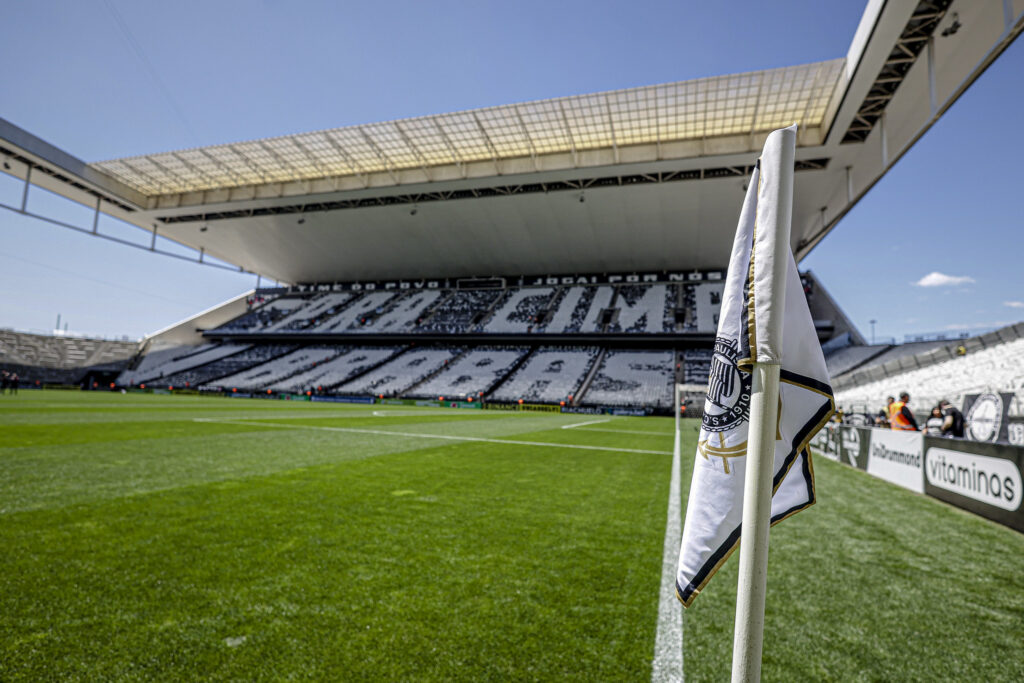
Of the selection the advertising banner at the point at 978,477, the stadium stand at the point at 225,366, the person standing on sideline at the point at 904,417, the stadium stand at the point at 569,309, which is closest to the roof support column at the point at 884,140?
the person standing on sideline at the point at 904,417

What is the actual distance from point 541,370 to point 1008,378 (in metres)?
25.5

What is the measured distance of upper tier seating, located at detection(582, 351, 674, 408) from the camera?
103 feet

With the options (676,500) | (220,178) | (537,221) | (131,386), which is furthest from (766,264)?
(131,386)

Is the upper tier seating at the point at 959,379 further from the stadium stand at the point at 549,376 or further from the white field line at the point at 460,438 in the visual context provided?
the stadium stand at the point at 549,376

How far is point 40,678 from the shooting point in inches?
75.7

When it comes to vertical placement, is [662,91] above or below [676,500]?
above

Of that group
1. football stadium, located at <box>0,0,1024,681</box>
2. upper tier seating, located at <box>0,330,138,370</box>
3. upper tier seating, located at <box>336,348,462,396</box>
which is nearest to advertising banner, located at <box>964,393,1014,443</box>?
Result: football stadium, located at <box>0,0,1024,681</box>

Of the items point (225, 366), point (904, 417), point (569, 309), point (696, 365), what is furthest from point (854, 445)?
point (225, 366)

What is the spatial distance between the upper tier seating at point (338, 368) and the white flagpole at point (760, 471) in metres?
39.3

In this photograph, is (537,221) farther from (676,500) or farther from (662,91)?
(676,500)

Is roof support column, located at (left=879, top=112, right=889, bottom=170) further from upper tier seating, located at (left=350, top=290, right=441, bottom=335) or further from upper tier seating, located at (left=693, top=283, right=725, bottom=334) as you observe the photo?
upper tier seating, located at (left=350, top=290, right=441, bottom=335)

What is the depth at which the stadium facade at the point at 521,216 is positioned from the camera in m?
19.7

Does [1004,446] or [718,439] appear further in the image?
[1004,446]

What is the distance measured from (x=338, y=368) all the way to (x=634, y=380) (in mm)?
24382
